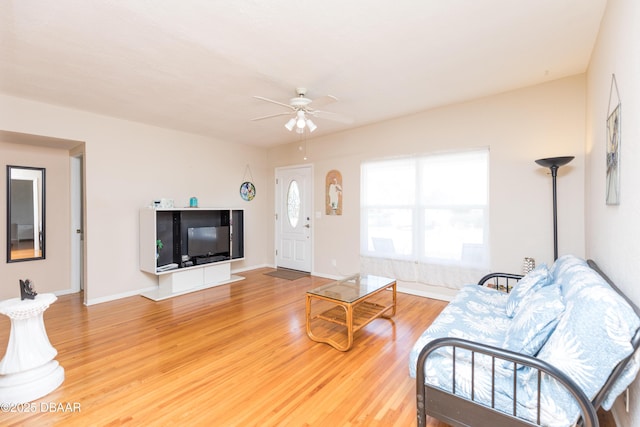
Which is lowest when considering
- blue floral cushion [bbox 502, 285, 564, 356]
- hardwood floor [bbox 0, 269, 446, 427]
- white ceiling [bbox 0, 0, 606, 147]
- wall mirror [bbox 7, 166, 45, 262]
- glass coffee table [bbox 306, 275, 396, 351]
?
hardwood floor [bbox 0, 269, 446, 427]

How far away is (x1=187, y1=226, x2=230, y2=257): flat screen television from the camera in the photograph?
4558mm

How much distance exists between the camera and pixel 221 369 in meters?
2.28

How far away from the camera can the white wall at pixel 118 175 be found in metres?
3.55

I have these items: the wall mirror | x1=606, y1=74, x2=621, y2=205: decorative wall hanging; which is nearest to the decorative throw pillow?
x1=606, y1=74, x2=621, y2=205: decorative wall hanging

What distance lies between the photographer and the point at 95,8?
73.4 inches

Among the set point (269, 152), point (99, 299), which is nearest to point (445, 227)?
point (269, 152)

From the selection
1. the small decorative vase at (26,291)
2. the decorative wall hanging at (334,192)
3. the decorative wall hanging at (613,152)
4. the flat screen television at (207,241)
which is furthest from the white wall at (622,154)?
the flat screen television at (207,241)

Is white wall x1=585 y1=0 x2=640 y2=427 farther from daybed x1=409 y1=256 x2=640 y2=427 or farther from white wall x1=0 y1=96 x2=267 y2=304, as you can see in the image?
white wall x1=0 y1=96 x2=267 y2=304

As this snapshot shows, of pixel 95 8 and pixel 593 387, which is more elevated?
pixel 95 8

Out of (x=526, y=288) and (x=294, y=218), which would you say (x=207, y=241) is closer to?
(x=294, y=218)

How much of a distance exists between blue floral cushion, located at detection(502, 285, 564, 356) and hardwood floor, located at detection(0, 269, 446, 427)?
2.31 feet

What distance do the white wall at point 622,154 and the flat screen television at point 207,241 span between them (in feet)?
15.5

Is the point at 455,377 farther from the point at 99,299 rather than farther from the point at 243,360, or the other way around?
the point at 99,299

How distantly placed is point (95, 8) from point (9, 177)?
3.29 meters
